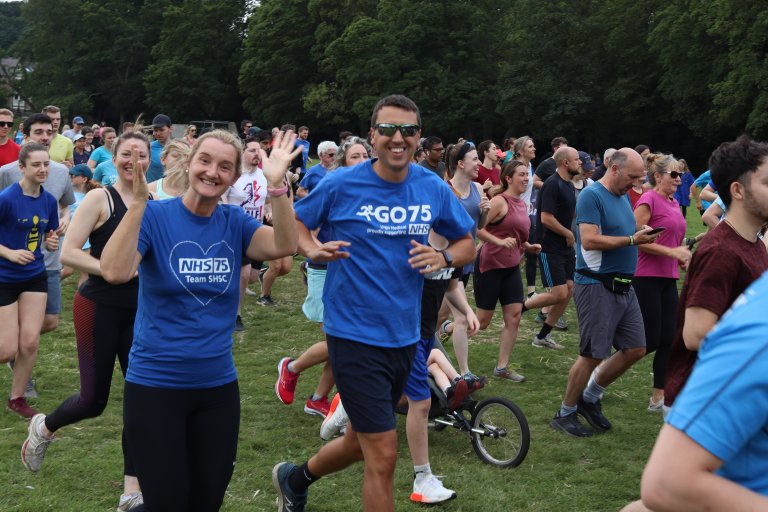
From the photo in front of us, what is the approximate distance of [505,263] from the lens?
Answer: 808 centimetres

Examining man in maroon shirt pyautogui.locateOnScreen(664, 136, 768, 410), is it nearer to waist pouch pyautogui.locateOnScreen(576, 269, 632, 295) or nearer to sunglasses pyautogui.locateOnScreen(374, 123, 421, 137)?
sunglasses pyautogui.locateOnScreen(374, 123, 421, 137)

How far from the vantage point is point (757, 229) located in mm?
3648

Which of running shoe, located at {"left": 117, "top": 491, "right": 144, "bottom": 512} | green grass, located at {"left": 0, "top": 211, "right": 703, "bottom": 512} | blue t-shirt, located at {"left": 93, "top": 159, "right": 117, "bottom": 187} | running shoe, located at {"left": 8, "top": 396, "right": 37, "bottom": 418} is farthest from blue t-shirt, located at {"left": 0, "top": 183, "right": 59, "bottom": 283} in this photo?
blue t-shirt, located at {"left": 93, "top": 159, "right": 117, "bottom": 187}

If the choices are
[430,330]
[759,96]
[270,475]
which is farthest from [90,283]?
[759,96]

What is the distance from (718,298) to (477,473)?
108 inches

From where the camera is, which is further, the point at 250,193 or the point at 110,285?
the point at 250,193

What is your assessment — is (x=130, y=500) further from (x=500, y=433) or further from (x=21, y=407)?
(x=500, y=433)

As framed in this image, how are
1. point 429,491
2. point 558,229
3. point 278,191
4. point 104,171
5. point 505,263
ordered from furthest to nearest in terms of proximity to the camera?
point 104,171, point 558,229, point 505,263, point 429,491, point 278,191

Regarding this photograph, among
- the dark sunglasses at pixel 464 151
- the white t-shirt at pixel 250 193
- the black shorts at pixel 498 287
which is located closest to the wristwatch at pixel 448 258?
the dark sunglasses at pixel 464 151

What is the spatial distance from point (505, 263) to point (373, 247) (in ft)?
13.3

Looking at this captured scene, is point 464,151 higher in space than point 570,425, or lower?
higher

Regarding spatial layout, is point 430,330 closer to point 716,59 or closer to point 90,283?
point 90,283

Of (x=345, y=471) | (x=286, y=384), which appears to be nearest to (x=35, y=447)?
(x=345, y=471)

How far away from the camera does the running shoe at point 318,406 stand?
696 cm
